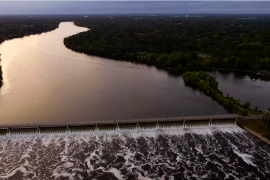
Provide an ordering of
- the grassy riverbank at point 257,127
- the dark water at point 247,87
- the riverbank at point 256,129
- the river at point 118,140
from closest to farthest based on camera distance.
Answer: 1. the river at point 118,140
2. the riverbank at point 256,129
3. the grassy riverbank at point 257,127
4. the dark water at point 247,87

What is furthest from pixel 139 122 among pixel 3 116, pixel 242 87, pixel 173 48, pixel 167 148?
pixel 173 48

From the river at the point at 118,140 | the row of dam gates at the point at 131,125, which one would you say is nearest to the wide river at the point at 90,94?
the river at the point at 118,140

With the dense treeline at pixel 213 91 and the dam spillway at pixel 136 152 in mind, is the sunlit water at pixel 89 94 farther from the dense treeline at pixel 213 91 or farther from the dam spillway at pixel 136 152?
the dam spillway at pixel 136 152

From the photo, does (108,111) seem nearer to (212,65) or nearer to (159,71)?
(159,71)

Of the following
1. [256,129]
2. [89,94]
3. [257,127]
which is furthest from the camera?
[89,94]

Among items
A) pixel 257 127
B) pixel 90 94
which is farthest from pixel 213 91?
pixel 90 94

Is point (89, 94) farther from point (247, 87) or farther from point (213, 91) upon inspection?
point (247, 87)

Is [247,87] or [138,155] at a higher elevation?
[247,87]
